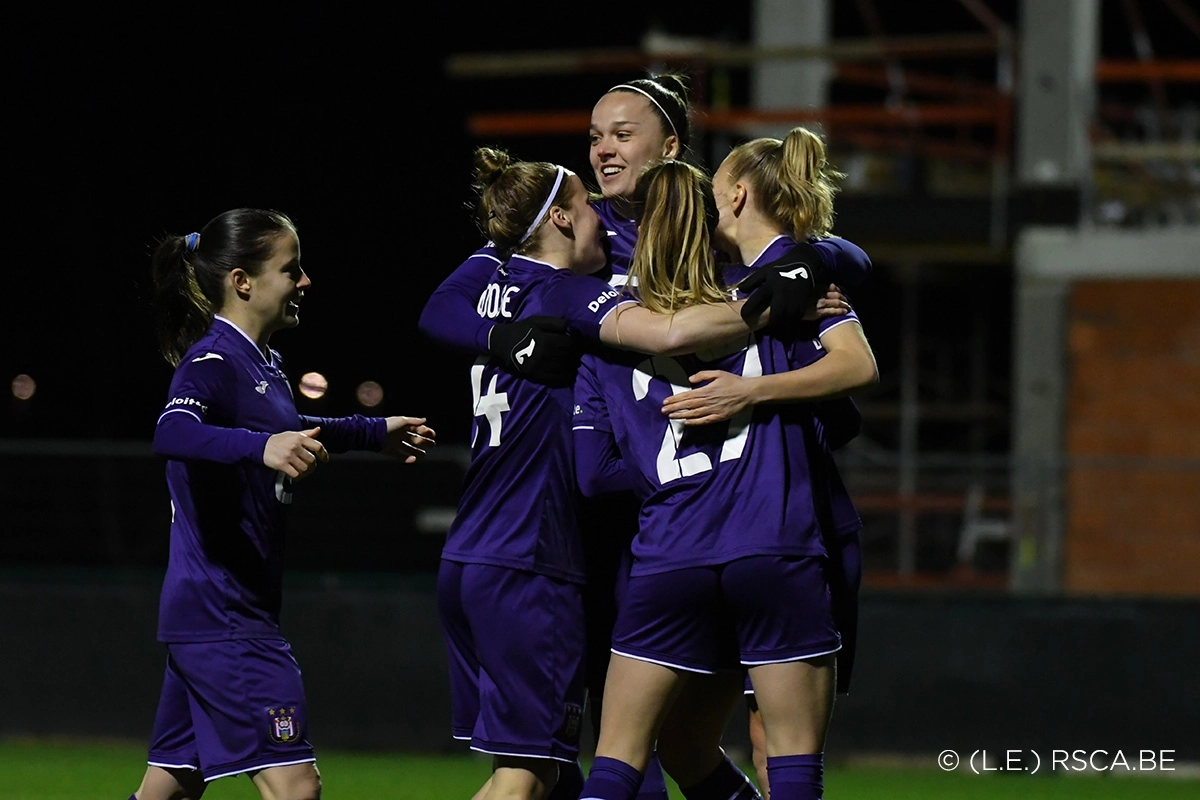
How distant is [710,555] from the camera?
4.12 meters

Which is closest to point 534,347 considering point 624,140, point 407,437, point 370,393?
point 624,140

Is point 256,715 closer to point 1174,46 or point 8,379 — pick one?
point 8,379

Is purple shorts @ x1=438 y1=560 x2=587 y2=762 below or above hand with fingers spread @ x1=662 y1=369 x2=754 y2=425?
below

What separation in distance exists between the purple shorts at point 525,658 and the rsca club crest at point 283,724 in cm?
44

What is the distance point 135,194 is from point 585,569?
15732 millimetres

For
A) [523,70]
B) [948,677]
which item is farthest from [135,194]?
[948,677]

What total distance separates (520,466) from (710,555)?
61cm

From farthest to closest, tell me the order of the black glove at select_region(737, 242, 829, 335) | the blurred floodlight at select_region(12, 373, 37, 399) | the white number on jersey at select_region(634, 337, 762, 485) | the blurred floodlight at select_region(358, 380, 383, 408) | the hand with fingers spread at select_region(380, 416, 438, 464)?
the blurred floodlight at select_region(358, 380, 383, 408) → the blurred floodlight at select_region(12, 373, 37, 399) → the hand with fingers spread at select_region(380, 416, 438, 464) → the white number on jersey at select_region(634, 337, 762, 485) → the black glove at select_region(737, 242, 829, 335)

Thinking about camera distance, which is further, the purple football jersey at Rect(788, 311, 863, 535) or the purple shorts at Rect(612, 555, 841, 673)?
the purple football jersey at Rect(788, 311, 863, 535)

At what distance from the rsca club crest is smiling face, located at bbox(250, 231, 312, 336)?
994 millimetres

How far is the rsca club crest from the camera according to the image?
4.43 metres

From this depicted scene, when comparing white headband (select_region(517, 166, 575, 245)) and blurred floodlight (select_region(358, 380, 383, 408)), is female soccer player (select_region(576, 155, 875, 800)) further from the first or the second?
blurred floodlight (select_region(358, 380, 383, 408))

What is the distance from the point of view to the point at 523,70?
42.6ft

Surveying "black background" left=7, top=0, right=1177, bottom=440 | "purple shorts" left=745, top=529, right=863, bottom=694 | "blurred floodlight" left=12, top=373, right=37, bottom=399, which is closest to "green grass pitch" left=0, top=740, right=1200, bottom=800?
"purple shorts" left=745, top=529, right=863, bottom=694
